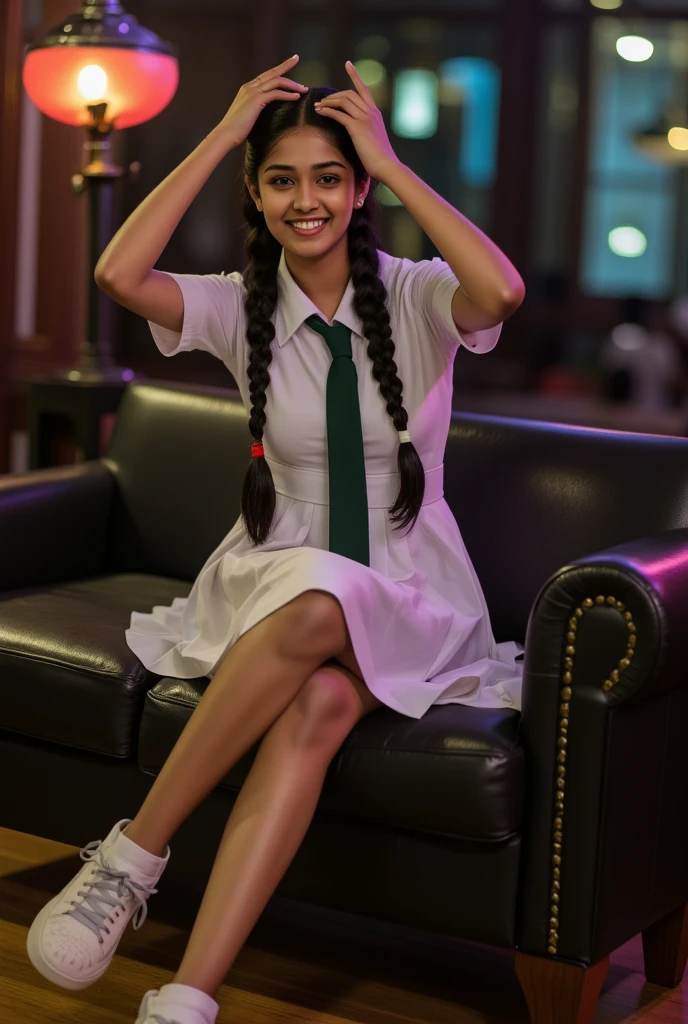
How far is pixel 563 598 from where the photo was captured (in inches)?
75.9

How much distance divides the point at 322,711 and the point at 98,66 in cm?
181

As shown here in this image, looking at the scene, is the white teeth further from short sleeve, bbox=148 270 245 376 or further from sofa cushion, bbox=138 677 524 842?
sofa cushion, bbox=138 677 524 842

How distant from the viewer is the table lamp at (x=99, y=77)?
3.14 m

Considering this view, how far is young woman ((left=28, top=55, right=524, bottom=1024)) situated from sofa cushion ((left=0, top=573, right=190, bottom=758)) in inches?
2.0

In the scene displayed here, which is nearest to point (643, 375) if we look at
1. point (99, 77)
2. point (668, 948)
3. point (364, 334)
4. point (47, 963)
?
point (99, 77)

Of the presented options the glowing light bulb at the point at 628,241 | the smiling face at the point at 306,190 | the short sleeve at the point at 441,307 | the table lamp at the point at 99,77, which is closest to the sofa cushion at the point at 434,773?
the short sleeve at the point at 441,307

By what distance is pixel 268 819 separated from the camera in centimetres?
191

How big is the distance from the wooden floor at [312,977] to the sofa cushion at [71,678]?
33cm

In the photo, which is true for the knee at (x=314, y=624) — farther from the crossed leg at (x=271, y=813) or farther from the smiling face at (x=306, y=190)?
the smiling face at (x=306, y=190)

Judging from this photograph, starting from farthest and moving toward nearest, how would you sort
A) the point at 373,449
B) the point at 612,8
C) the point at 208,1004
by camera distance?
the point at 612,8
the point at 373,449
the point at 208,1004

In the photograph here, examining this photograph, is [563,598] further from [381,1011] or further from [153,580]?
[153,580]

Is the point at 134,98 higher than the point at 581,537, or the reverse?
the point at 134,98

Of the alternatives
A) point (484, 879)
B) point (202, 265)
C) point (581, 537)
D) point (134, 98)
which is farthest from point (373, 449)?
point (202, 265)

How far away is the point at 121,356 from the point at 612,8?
3.05 m
